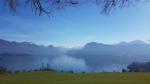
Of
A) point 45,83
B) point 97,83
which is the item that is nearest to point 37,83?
point 45,83

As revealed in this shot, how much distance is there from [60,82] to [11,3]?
11.4 metres

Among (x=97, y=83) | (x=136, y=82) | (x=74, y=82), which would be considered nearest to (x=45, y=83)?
(x=74, y=82)

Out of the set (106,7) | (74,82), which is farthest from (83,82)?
(106,7)

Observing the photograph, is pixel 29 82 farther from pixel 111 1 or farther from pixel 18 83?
pixel 111 1

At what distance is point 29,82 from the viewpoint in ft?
67.3

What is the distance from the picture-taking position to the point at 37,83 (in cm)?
2005

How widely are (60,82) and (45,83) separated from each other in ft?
3.67

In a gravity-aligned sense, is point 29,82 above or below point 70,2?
below

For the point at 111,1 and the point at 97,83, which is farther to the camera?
the point at 97,83

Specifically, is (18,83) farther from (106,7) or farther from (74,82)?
(106,7)

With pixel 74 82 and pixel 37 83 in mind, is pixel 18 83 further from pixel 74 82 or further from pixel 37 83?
pixel 74 82

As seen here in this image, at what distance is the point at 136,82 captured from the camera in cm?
1991

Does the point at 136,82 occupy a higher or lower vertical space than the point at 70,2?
lower

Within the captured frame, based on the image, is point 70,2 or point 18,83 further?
point 18,83
